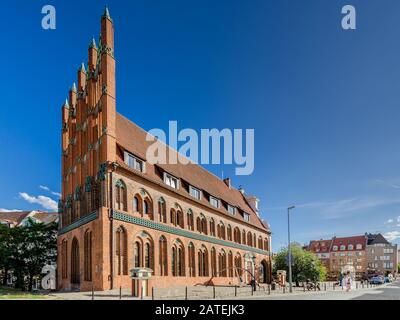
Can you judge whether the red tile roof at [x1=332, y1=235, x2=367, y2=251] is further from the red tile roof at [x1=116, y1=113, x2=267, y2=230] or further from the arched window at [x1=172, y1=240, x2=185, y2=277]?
the arched window at [x1=172, y1=240, x2=185, y2=277]

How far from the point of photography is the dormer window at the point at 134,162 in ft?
109

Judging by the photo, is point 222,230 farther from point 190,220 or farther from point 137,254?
point 137,254

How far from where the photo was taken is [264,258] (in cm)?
6372

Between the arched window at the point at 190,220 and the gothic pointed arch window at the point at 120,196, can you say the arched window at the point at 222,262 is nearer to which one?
the arched window at the point at 190,220

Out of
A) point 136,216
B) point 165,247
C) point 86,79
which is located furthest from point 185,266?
point 86,79

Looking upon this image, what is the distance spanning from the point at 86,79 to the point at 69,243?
14.9 metres

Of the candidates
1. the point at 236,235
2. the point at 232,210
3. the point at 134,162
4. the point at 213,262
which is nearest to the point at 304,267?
the point at 236,235

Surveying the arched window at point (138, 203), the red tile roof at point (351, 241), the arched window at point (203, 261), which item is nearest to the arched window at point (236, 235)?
the arched window at point (203, 261)

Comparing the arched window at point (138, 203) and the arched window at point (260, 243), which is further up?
the arched window at point (138, 203)

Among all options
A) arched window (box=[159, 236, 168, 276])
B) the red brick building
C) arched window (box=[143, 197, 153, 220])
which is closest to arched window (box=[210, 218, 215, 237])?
the red brick building

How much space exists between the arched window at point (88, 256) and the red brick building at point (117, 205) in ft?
0.25

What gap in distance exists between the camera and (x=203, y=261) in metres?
45.2

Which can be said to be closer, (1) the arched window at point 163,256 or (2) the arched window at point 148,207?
(2) the arched window at point 148,207
